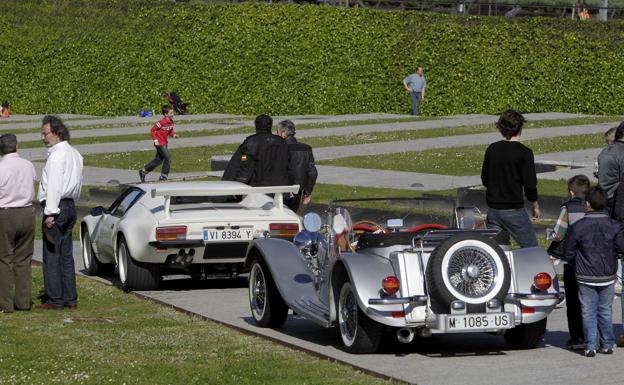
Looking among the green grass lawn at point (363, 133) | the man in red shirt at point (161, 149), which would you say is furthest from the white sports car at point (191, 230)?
the green grass lawn at point (363, 133)

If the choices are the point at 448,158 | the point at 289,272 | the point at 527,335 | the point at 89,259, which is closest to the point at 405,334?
the point at 527,335

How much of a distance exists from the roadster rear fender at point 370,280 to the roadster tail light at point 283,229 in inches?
138

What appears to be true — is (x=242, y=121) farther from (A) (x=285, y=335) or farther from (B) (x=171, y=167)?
(A) (x=285, y=335)

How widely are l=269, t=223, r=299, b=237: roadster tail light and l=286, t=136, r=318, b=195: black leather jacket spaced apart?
2060 mm

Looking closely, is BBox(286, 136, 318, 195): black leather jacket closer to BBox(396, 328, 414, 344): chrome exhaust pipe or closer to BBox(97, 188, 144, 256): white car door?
BBox(97, 188, 144, 256): white car door

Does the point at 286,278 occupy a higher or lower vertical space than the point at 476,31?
lower

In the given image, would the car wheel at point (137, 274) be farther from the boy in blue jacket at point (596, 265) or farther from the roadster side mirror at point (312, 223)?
the boy in blue jacket at point (596, 265)

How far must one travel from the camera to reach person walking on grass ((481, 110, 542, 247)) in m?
10.8

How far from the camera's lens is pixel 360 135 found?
111ft

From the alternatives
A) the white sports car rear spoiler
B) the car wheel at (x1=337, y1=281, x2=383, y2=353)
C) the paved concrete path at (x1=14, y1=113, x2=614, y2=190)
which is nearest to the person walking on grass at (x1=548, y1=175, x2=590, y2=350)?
Answer: the car wheel at (x1=337, y1=281, x2=383, y2=353)

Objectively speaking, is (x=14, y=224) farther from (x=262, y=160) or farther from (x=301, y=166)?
(x=301, y=166)

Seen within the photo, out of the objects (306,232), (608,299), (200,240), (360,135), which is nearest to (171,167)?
(360,135)

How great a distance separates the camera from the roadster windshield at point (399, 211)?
33.6 feet

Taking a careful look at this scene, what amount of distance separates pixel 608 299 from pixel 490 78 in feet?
103
